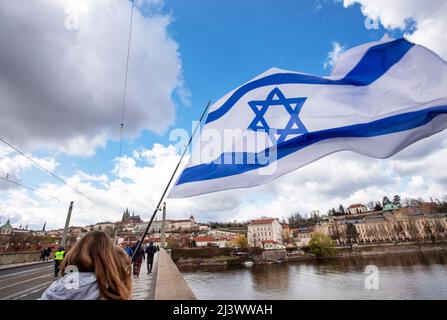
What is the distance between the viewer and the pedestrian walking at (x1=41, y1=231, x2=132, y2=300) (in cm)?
144

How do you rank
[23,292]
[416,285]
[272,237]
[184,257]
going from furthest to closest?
[272,237] → [184,257] → [416,285] → [23,292]

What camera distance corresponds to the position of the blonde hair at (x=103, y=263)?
4.99ft

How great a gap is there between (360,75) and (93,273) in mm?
3870

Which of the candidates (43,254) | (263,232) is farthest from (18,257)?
(263,232)

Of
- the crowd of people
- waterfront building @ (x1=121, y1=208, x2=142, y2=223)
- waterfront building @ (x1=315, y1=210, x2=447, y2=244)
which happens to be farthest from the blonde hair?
waterfront building @ (x1=121, y1=208, x2=142, y2=223)

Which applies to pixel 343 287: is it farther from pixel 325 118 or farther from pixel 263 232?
pixel 263 232

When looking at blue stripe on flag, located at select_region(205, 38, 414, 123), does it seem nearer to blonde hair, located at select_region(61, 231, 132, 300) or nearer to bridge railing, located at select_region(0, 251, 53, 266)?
blonde hair, located at select_region(61, 231, 132, 300)

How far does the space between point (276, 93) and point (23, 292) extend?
33.7 feet

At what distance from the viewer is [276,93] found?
3.71 m

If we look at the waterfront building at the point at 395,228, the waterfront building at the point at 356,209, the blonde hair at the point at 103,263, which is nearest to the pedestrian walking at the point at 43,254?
the blonde hair at the point at 103,263

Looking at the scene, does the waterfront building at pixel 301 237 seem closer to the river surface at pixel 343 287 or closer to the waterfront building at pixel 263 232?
the waterfront building at pixel 263 232

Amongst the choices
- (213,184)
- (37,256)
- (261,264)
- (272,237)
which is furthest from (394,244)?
(213,184)

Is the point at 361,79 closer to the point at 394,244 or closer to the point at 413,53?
the point at 413,53
